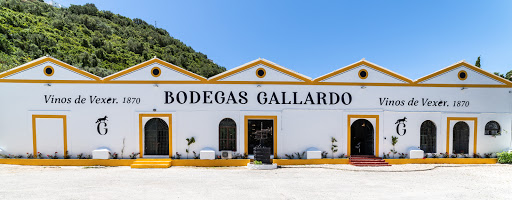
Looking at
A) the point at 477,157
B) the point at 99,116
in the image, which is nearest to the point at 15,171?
the point at 99,116

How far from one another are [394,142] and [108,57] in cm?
3828

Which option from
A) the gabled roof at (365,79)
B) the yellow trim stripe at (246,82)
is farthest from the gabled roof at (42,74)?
the gabled roof at (365,79)

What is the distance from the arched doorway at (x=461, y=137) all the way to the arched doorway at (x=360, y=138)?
16.9ft

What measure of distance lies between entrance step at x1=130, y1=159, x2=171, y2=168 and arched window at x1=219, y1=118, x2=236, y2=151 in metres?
3.05

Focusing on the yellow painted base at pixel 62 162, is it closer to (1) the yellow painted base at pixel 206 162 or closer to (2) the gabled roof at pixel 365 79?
(1) the yellow painted base at pixel 206 162

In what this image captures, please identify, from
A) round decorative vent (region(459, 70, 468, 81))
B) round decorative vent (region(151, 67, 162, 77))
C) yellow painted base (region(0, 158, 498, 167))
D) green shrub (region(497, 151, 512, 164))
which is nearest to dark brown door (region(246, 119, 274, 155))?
yellow painted base (region(0, 158, 498, 167))

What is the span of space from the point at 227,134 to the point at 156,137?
4.15m

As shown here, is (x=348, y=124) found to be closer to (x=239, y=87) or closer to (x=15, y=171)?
(x=239, y=87)

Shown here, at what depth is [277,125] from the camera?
13961 mm

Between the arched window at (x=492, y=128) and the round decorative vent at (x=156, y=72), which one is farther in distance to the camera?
the arched window at (x=492, y=128)

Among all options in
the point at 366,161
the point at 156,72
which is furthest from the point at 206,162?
the point at 366,161

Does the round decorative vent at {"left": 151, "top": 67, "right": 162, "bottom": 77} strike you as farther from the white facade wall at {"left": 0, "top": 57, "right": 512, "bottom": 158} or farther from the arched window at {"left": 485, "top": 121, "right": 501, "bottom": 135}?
the arched window at {"left": 485, "top": 121, "right": 501, "bottom": 135}

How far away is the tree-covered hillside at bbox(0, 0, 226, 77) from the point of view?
28688mm

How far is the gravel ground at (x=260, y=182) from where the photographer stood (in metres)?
8.92
